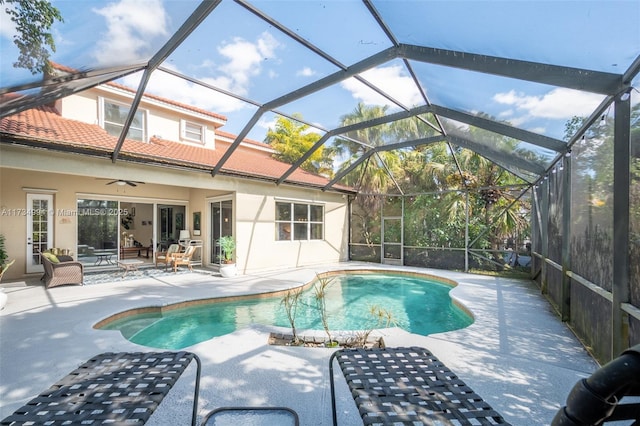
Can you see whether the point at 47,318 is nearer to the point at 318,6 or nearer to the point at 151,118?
the point at 318,6

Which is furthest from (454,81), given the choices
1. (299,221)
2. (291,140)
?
(291,140)

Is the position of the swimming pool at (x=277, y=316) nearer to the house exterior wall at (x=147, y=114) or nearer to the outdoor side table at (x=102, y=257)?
the outdoor side table at (x=102, y=257)

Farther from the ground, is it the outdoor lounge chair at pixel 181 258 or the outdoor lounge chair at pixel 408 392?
the outdoor lounge chair at pixel 408 392

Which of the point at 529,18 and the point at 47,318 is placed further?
the point at 47,318

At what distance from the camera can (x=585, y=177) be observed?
440 cm

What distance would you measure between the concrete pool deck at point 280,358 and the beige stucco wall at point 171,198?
10.1 ft

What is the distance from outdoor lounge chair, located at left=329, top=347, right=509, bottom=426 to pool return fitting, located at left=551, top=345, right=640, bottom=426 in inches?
32.4

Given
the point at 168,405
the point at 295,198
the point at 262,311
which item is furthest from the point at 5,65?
the point at 295,198

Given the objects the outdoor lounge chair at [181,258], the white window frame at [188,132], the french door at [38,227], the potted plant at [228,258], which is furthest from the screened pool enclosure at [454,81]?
the french door at [38,227]

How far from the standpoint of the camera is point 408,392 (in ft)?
6.16

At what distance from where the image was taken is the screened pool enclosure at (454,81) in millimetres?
2921

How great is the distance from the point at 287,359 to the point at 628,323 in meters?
3.46

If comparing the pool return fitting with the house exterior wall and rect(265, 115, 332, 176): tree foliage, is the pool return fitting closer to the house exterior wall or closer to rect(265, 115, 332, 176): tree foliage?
the house exterior wall

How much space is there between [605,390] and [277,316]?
6141 millimetres
